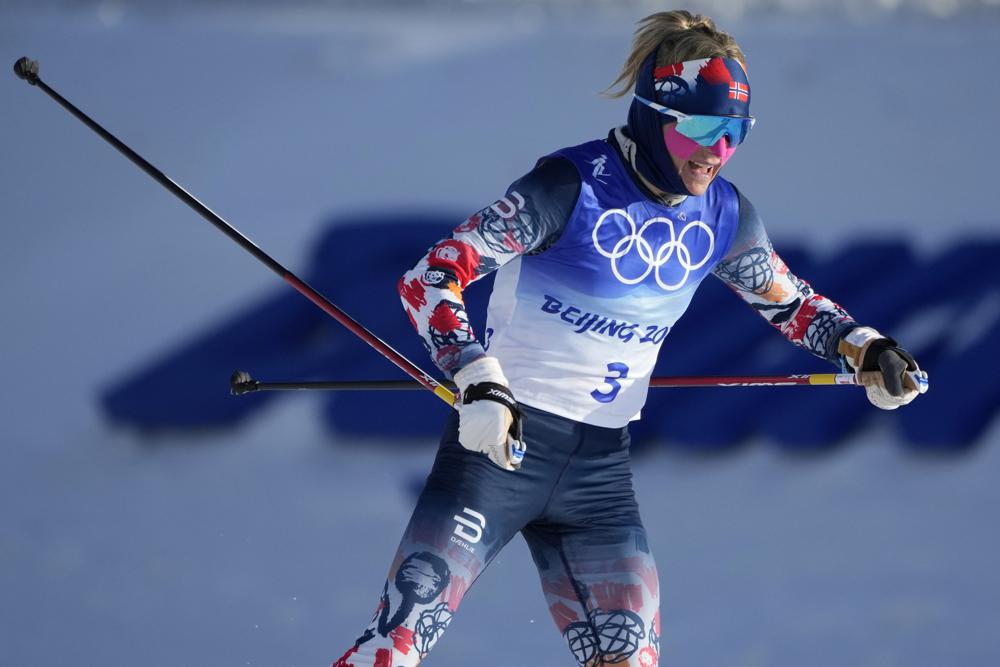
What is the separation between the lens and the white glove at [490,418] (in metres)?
2.26

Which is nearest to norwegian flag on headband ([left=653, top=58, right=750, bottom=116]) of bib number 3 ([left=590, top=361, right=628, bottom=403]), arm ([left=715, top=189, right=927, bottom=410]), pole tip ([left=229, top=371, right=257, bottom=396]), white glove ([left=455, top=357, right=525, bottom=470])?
arm ([left=715, top=189, right=927, bottom=410])

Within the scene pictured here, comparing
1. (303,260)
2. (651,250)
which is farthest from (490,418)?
(303,260)

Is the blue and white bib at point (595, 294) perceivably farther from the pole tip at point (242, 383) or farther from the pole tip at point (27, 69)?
the pole tip at point (27, 69)

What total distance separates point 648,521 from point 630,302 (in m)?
1.42

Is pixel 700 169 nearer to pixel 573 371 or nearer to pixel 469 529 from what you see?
pixel 573 371

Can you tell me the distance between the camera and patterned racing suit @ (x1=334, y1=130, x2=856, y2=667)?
2508mm

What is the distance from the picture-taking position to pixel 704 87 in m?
2.59

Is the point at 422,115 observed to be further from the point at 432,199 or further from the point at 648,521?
the point at 648,521

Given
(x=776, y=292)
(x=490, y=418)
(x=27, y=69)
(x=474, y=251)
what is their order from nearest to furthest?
1. (x=490, y=418)
2. (x=474, y=251)
3. (x=27, y=69)
4. (x=776, y=292)

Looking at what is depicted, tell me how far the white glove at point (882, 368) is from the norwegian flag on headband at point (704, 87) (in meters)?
0.51

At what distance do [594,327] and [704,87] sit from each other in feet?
1.60

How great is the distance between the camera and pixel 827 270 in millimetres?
3986

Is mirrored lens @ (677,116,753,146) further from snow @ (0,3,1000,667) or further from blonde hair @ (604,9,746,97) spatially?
snow @ (0,3,1000,667)

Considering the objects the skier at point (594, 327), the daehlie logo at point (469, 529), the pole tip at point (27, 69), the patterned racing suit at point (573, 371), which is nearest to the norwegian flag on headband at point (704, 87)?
the skier at point (594, 327)
